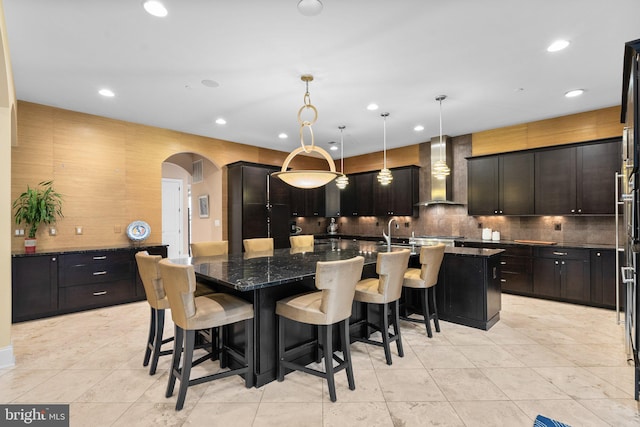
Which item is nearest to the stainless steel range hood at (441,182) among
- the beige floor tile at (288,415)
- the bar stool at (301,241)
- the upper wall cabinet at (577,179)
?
the upper wall cabinet at (577,179)

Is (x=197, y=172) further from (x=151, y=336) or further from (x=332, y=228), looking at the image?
(x=151, y=336)

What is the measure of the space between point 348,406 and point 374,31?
303cm

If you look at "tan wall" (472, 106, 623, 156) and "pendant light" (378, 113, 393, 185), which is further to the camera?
"pendant light" (378, 113, 393, 185)

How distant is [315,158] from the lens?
27.5ft

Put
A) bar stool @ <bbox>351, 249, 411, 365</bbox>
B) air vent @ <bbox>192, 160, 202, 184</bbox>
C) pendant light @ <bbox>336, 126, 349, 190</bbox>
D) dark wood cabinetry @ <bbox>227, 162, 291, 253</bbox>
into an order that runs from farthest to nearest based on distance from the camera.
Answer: air vent @ <bbox>192, 160, 202, 184</bbox>, dark wood cabinetry @ <bbox>227, 162, 291, 253</bbox>, pendant light @ <bbox>336, 126, 349, 190</bbox>, bar stool @ <bbox>351, 249, 411, 365</bbox>

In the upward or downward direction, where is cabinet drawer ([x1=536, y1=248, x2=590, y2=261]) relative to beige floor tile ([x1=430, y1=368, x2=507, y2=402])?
upward

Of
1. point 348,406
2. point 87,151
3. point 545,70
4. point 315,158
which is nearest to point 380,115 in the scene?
point 545,70

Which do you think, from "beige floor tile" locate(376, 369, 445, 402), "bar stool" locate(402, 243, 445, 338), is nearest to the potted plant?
"beige floor tile" locate(376, 369, 445, 402)

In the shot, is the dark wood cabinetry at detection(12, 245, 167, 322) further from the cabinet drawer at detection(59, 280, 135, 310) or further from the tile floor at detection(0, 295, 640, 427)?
the tile floor at detection(0, 295, 640, 427)

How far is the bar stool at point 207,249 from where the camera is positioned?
3.66 metres

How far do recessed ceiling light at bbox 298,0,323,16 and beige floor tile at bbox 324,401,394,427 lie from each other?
297 cm

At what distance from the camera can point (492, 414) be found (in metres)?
2.09

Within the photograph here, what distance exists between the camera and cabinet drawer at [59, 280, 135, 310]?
4230mm

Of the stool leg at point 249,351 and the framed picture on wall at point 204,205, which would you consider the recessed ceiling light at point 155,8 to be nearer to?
the stool leg at point 249,351
